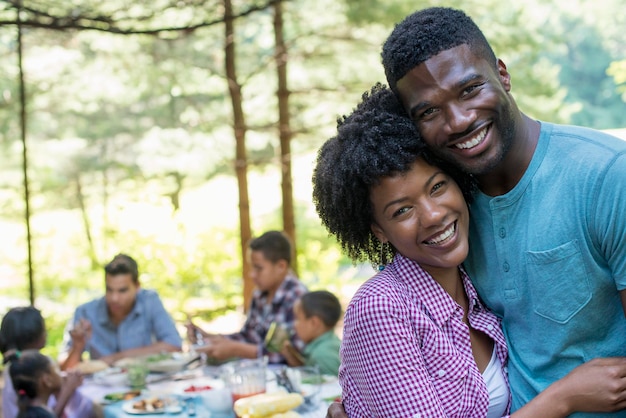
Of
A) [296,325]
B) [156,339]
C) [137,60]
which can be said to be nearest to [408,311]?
[296,325]

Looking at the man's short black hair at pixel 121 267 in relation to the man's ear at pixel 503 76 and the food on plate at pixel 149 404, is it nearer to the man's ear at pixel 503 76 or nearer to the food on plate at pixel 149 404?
the food on plate at pixel 149 404

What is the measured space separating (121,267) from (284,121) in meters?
4.41

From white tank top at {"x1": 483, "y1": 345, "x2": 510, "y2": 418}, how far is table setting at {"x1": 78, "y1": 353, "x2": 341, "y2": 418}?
48.0 inches

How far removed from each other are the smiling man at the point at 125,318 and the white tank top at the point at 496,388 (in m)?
3.63

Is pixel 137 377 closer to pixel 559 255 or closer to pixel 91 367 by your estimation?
pixel 91 367

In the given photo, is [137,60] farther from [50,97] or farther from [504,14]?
[504,14]

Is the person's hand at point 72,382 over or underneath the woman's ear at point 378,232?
underneath

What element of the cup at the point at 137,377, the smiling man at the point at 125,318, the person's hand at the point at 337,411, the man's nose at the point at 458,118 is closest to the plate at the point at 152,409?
the cup at the point at 137,377

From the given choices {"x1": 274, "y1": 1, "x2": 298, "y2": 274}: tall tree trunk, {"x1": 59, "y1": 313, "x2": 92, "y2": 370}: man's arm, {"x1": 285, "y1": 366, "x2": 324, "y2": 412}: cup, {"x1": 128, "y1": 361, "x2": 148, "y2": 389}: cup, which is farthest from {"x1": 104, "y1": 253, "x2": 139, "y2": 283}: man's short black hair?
{"x1": 274, "y1": 1, "x2": 298, "y2": 274}: tall tree trunk

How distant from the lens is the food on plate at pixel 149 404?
3754mm

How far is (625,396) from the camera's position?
1716mm

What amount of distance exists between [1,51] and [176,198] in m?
5.78

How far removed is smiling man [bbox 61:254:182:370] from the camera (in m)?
5.21

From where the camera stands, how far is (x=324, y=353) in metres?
4.33
